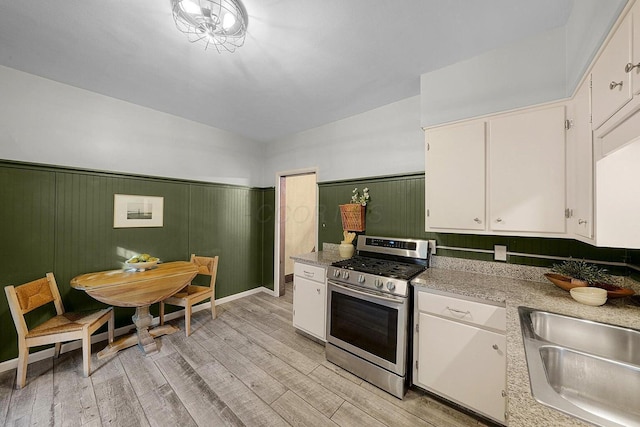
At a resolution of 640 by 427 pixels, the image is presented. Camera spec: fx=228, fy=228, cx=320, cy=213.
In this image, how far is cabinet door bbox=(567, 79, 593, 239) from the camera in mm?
1226

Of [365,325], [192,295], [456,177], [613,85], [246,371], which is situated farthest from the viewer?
[192,295]

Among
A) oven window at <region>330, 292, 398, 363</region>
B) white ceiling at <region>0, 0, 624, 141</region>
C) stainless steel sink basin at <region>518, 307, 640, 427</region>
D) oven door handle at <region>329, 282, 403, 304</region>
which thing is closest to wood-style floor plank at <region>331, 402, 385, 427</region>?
oven window at <region>330, 292, 398, 363</region>

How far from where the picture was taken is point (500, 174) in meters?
1.70

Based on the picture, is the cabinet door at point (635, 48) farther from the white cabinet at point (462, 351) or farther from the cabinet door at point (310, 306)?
the cabinet door at point (310, 306)

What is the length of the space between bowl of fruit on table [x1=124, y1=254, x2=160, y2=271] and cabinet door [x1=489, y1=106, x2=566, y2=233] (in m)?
3.41

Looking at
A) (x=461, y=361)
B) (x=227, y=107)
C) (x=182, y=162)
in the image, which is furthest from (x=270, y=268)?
(x=461, y=361)

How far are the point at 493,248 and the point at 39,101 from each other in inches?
178

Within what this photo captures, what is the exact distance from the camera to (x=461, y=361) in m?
1.59

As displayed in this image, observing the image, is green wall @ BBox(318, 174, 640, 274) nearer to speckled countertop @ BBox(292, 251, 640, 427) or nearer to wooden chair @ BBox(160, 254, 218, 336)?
speckled countertop @ BBox(292, 251, 640, 427)

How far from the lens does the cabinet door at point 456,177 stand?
1.79m

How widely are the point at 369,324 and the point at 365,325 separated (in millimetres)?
48

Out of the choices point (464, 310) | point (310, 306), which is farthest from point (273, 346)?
point (464, 310)

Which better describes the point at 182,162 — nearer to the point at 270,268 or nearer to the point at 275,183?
the point at 275,183

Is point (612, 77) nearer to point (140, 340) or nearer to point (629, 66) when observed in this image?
point (629, 66)
